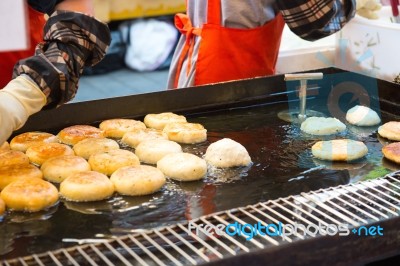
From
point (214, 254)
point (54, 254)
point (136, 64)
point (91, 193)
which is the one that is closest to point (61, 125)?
point (91, 193)

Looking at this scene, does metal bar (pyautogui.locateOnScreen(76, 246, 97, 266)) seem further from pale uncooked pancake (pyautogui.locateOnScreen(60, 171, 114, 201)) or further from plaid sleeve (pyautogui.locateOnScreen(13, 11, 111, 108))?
plaid sleeve (pyautogui.locateOnScreen(13, 11, 111, 108))

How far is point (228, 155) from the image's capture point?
219 centimetres

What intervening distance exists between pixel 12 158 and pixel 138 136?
486mm

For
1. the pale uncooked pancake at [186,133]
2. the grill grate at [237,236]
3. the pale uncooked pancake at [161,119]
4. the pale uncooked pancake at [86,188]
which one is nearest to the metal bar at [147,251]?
the grill grate at [237,236]

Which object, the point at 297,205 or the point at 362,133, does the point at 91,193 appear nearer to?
the point at 297,205

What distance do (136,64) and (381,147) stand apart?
426cm

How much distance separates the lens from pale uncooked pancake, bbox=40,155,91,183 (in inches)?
83.1

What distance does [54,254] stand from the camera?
156 centimetres

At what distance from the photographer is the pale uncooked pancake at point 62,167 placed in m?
2.11

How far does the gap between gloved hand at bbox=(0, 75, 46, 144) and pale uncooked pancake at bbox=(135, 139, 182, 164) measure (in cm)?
44

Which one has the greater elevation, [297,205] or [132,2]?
[132,2]

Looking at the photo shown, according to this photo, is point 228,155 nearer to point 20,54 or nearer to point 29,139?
point 29,139

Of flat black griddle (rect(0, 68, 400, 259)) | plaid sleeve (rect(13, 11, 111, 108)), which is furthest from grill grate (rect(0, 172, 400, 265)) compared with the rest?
plaid sleeve (rect(13, 11, 111, 108))

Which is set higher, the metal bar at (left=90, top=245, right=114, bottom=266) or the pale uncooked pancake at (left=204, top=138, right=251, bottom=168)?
the pale uncooked pancake at (left=204, top=138, right=251, bottom=168)
